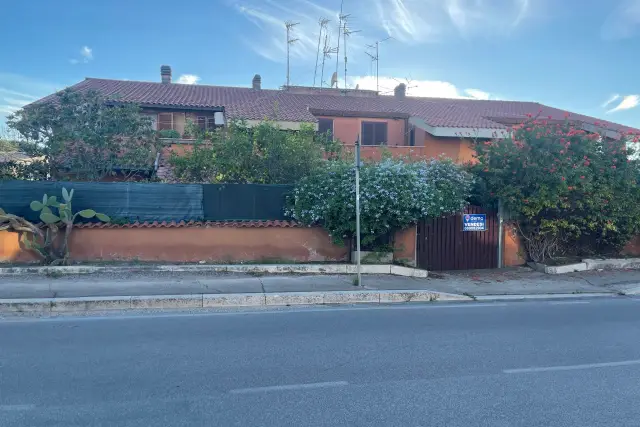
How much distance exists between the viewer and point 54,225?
10.4 meters

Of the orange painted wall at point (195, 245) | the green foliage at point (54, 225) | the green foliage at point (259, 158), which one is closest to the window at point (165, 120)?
the green foliage at point (259, 158)

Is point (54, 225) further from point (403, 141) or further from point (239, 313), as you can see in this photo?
point (403, 141)

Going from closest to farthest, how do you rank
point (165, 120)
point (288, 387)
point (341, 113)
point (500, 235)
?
point (288, 387) < point (500, 235) < point (165, 120) < point (341, 113)

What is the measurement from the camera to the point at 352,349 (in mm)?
6039

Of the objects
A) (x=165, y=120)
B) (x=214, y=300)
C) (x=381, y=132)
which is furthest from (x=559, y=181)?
(x=165, y=120)

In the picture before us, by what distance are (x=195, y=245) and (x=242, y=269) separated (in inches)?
52.5

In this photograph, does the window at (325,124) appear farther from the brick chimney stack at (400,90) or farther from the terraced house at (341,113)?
the brick chimney stack at (400,90)

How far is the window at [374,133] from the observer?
22.8m

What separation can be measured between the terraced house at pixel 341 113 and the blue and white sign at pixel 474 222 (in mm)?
6360

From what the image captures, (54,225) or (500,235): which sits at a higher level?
(54,225)

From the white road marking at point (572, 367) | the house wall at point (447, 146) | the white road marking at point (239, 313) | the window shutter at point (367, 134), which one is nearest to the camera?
the white road marking at point (572, 367)

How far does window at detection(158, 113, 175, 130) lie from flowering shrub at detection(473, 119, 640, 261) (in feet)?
43.5

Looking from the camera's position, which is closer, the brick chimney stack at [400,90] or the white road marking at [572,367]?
the white road marking at [572,367]

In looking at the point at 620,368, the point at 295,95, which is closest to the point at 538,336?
the point at 620,368
